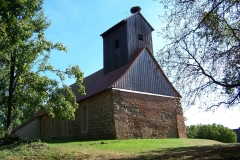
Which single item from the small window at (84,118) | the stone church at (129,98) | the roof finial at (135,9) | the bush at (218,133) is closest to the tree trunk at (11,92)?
the stone church at (129,98)

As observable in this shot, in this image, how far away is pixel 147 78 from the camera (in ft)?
64.8

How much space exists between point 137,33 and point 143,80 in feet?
14.6

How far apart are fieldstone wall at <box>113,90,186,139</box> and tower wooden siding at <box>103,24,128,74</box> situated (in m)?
3.65

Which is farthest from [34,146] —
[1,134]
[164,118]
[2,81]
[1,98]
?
[164,118]

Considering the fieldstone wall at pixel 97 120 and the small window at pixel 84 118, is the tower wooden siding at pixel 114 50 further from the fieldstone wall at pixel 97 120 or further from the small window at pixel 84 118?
the small window at pixel 84 118

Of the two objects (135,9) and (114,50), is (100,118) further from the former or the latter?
(135,9)

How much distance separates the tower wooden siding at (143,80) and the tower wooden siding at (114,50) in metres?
1.43

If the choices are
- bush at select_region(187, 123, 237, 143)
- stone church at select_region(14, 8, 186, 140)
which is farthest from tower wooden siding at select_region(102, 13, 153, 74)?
bush at select_region(187, 123, 237, 143)

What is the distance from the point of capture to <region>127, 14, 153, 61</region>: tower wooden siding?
20.8 meters

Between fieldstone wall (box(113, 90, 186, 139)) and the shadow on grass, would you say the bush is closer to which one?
fieldstone wall (box(113, 90, 186, 139))

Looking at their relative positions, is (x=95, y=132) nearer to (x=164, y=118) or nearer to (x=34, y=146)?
(x=164, y=118)

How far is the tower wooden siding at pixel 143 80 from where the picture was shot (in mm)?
18562

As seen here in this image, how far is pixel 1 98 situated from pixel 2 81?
1.56 metres

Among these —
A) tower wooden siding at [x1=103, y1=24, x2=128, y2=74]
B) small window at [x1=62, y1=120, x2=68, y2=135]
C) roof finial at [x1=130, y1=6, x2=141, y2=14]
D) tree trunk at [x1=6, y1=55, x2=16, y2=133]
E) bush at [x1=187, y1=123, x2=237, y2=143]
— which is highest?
roof finial at [x1=130, y1=6, x2=141, y2=14]
